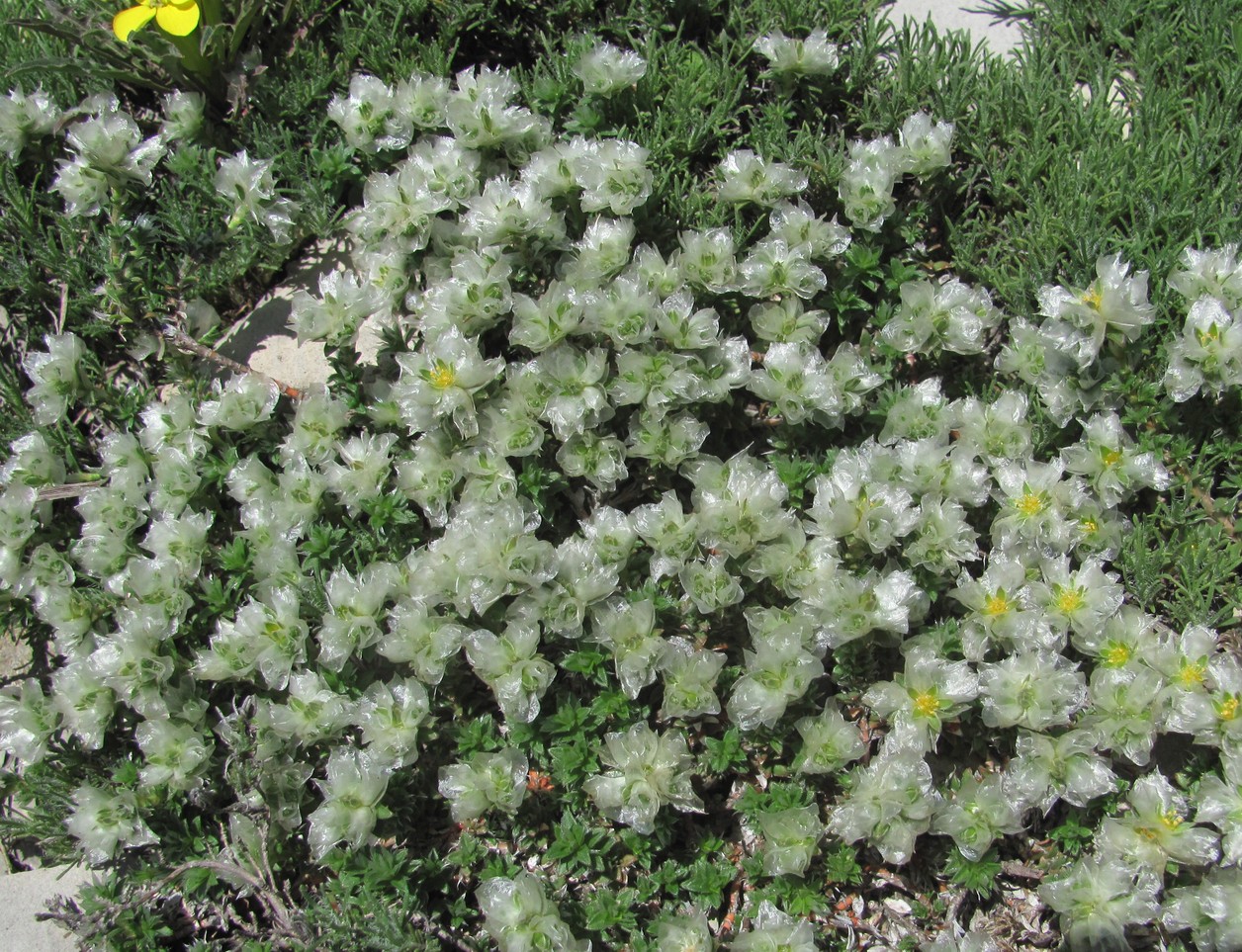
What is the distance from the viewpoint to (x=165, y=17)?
303 centimetres

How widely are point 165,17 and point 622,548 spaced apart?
2062 mm

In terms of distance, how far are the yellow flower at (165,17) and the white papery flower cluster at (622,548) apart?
0.70m

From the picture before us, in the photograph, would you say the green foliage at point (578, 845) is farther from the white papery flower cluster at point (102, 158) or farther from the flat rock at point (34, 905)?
the white papery flower cluster at point (102, 158)

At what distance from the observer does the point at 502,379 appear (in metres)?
2.73

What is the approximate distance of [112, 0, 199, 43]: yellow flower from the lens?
3.02 m

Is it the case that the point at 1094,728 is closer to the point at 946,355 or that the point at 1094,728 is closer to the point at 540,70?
the point at 946,355

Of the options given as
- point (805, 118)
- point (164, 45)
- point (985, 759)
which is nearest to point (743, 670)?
point (985, 759)

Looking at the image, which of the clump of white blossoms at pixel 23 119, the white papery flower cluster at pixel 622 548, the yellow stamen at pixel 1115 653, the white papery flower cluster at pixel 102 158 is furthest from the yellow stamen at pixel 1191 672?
the clump of white blossoms at pixel 23 119

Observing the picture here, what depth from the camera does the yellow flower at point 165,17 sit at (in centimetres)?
302

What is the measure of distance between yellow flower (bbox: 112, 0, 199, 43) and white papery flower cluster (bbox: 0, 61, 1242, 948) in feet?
2.31

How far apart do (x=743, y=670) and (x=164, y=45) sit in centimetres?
247

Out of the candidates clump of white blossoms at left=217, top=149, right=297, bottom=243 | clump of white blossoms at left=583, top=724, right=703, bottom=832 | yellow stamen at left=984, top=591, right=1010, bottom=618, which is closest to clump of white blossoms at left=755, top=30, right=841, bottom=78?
clump of white blossoms at left=217, top=149, right=297, bottom=243

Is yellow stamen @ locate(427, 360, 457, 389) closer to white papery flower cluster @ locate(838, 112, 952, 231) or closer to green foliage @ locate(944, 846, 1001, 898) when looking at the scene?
white papery flower cluster @ locate(838, 112, 952, 231)

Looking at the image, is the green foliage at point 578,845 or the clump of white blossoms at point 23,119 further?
the clump of white blossoms at point 23,119
